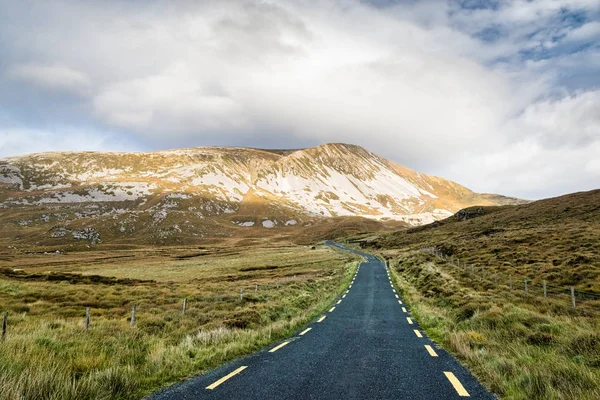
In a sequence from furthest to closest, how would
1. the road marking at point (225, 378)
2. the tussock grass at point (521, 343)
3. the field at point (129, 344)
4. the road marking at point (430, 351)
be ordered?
the road marking at point (430, 351) → the road marking at point (225, 378) → the tussock grass at point (521, 343) → the field at point (129, 344)

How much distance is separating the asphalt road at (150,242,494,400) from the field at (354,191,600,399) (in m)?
0.83

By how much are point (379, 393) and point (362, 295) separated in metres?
19.5

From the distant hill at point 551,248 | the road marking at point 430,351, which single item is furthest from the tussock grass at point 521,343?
the distant hill at point 551,248

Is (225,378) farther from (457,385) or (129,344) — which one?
(129,344)

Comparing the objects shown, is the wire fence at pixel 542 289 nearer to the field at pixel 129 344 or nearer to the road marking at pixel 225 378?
the field at pixel 129 344

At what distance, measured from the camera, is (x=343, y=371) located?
335 inches

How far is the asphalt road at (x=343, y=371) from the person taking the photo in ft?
22.9

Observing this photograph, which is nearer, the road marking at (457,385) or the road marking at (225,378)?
the road marking at (457,385)

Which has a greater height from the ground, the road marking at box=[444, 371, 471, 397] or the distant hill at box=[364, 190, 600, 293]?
the distant hill at box=[364, 190, 600, 293]

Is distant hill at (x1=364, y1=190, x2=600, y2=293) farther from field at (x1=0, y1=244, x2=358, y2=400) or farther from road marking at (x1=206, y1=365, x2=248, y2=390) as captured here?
road marking at (x1=206, y1=365, x2=248, y2=390)

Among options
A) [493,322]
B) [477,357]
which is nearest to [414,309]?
[493,322]

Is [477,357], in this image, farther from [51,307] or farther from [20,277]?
[20,277]

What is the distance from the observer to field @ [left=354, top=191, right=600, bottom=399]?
7.38 metres

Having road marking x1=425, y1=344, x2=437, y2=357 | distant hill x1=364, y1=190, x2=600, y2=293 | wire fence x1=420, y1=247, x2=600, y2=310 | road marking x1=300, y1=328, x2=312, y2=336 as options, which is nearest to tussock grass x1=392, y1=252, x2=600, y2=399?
road marking x1=425, y1=344, x2=437, y2=357
